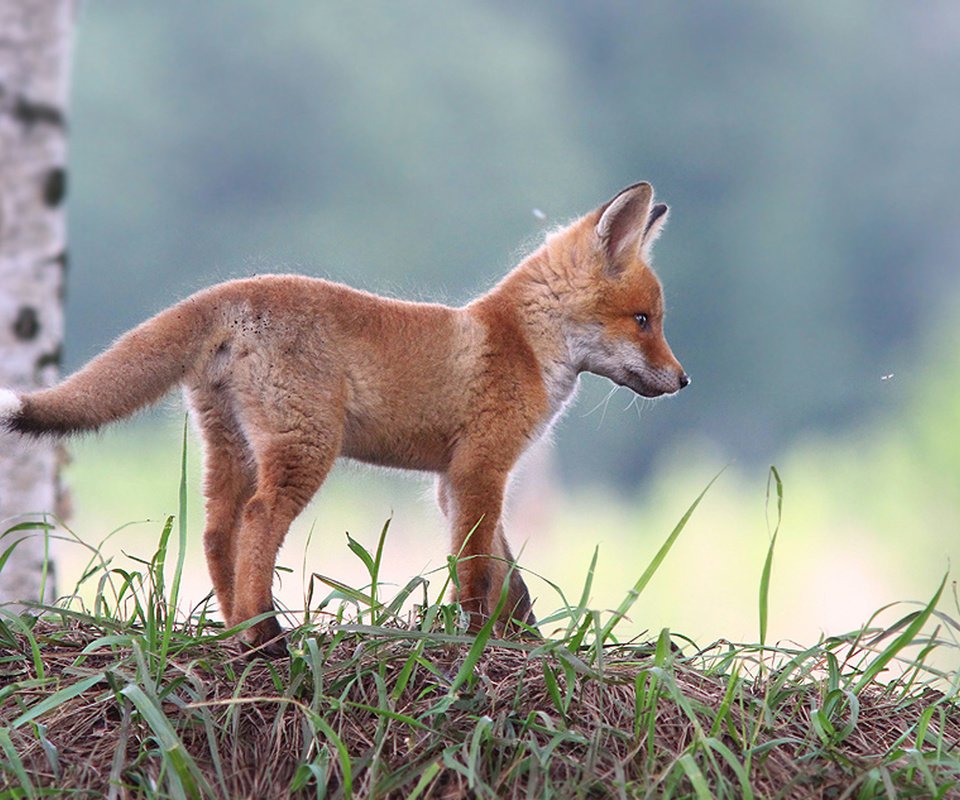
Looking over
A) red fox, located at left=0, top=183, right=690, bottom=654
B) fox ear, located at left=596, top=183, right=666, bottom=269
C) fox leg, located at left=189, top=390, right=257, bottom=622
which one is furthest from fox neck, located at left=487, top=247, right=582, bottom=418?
fox leg, located at left=189, top=390, right=257, bottom=622

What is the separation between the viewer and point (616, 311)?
477cm

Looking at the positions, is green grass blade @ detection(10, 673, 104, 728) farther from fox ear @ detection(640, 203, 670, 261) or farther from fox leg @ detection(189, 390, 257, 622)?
fox ear @ detection(640, 203, 670, 261)

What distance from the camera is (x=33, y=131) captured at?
5.35 meters

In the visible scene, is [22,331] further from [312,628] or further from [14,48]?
[312,628]

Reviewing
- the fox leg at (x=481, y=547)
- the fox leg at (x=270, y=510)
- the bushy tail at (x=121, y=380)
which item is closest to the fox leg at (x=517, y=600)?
the fox leg at (x=481, y=547)

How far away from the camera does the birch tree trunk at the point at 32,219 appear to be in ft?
16.7

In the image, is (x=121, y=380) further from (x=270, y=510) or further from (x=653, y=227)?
(x=653, y=227)

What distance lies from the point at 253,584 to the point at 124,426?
63 centimetres

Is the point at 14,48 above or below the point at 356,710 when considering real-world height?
above

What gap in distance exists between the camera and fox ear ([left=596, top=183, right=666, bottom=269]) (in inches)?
182

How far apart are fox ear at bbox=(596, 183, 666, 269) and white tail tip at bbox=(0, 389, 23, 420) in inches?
91.2

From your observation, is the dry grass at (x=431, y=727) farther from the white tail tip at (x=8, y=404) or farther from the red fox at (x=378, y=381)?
the white tail tip at (x=8, y=404)

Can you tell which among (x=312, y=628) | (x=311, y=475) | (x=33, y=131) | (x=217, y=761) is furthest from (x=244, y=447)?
(x=33, y=131)

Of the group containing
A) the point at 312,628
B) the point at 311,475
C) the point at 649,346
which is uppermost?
the point at 649,346
